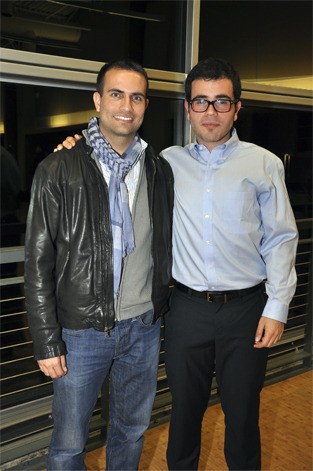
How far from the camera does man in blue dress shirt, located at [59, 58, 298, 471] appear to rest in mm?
1525

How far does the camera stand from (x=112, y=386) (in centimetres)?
161

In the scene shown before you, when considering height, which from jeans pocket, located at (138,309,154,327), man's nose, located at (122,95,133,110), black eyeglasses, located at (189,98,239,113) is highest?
black eyeglasses, located at (189,98,239,113)

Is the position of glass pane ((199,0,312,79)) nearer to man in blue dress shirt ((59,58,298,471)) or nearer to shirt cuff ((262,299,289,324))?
man in blue dress shirt ((59,58,298,471))

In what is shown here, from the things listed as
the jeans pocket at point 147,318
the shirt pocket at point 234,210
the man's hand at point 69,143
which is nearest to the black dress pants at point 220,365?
the jeans pocket at point 147,318

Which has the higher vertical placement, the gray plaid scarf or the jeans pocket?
the gray plaid scarf

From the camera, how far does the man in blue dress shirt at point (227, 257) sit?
1.53 m

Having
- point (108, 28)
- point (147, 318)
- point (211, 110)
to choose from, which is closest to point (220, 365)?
point (147, 318)

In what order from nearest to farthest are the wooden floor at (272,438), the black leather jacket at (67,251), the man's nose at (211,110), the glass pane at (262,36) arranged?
the black leather jacket at (67,251), the man's nose at (211,110), the wooden floor at (272,438), the glass pane at (262,36)

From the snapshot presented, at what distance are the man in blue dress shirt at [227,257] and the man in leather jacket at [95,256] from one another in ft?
0.38

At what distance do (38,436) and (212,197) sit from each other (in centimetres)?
147

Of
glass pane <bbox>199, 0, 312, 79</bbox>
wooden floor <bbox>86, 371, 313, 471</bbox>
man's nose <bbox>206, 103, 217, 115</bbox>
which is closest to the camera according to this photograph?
man's nose <bbox>206, 103, 217, 115</bbox>

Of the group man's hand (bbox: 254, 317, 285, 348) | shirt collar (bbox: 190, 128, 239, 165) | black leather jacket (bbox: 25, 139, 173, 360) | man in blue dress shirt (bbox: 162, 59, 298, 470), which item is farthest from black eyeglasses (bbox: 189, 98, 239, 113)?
man's hand (bbox: 254, 317, 285, 348)

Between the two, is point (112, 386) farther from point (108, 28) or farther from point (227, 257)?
point (108, 28)

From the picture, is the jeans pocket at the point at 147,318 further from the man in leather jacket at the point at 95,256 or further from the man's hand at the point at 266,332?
the man's hand at the point at 266,332
